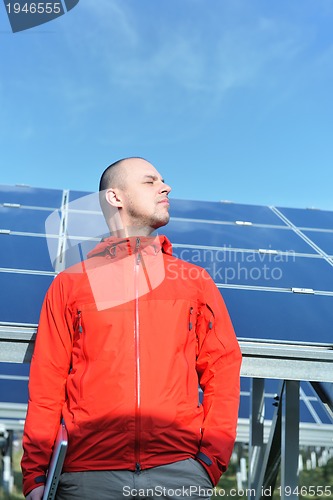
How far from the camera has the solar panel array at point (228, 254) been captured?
4445 millimetres

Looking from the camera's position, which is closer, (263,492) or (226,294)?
(263,492)

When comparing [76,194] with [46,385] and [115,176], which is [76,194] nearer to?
[115,176]

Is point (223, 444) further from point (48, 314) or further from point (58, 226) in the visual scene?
point (58, 226)

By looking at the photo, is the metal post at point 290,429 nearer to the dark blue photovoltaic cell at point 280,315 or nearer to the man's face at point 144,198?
the dark blue photovoltaic cell at point 280,315

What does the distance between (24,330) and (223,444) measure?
0.98 meters

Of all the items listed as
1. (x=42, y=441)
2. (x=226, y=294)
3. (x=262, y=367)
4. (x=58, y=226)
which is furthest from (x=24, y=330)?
(x=58, y=226)

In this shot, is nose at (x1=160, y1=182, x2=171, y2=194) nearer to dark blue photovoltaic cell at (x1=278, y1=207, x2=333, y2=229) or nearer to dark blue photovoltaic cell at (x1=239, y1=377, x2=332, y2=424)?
dark blue photovoltaic cell at (x1=239, y1=377, x2=332, y2=424)

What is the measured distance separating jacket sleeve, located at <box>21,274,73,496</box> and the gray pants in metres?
0.13

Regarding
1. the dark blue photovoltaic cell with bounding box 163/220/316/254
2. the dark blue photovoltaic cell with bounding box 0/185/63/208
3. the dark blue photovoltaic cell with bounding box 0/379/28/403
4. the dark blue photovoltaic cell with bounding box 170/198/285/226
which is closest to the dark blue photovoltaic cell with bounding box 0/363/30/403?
the dark blue photovoltaic cell with bounding box 0/379/28/403

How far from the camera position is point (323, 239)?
22.7 feet

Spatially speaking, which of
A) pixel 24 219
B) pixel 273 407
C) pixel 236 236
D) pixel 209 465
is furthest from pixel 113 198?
pixel 24 219

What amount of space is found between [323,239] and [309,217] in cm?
99

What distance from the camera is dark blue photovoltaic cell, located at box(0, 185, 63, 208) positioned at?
7.36 meters

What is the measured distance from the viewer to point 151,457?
2436 mm
